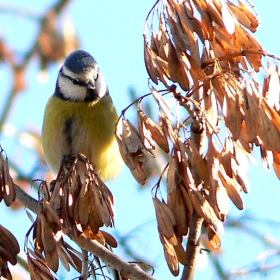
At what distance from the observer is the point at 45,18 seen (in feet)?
11.9

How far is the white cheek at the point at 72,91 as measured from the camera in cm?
318

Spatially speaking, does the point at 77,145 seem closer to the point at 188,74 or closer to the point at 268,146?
the point at 188,74

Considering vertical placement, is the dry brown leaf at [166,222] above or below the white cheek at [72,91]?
below

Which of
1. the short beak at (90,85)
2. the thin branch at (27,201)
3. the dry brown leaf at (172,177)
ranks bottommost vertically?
the dry brown leaf at (172,177)

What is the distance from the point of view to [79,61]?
3.24 meters

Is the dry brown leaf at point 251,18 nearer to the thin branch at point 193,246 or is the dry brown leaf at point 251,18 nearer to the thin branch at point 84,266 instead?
the thin branch at point 193,246

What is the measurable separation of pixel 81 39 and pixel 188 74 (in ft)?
7.15

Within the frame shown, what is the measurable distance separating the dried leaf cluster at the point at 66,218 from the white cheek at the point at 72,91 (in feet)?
4.56

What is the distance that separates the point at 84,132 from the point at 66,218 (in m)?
1.34

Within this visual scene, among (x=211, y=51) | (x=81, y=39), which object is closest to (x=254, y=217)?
(x=81, y=39)

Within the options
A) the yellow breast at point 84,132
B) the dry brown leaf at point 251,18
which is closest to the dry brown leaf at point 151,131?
the dry brown leaf at point 251,18

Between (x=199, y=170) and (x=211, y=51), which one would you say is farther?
(x=211, y=51)

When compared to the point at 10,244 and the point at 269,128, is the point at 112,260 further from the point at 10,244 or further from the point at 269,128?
the point at 269,128

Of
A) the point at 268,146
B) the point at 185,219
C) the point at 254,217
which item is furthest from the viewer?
the point at 254,217
